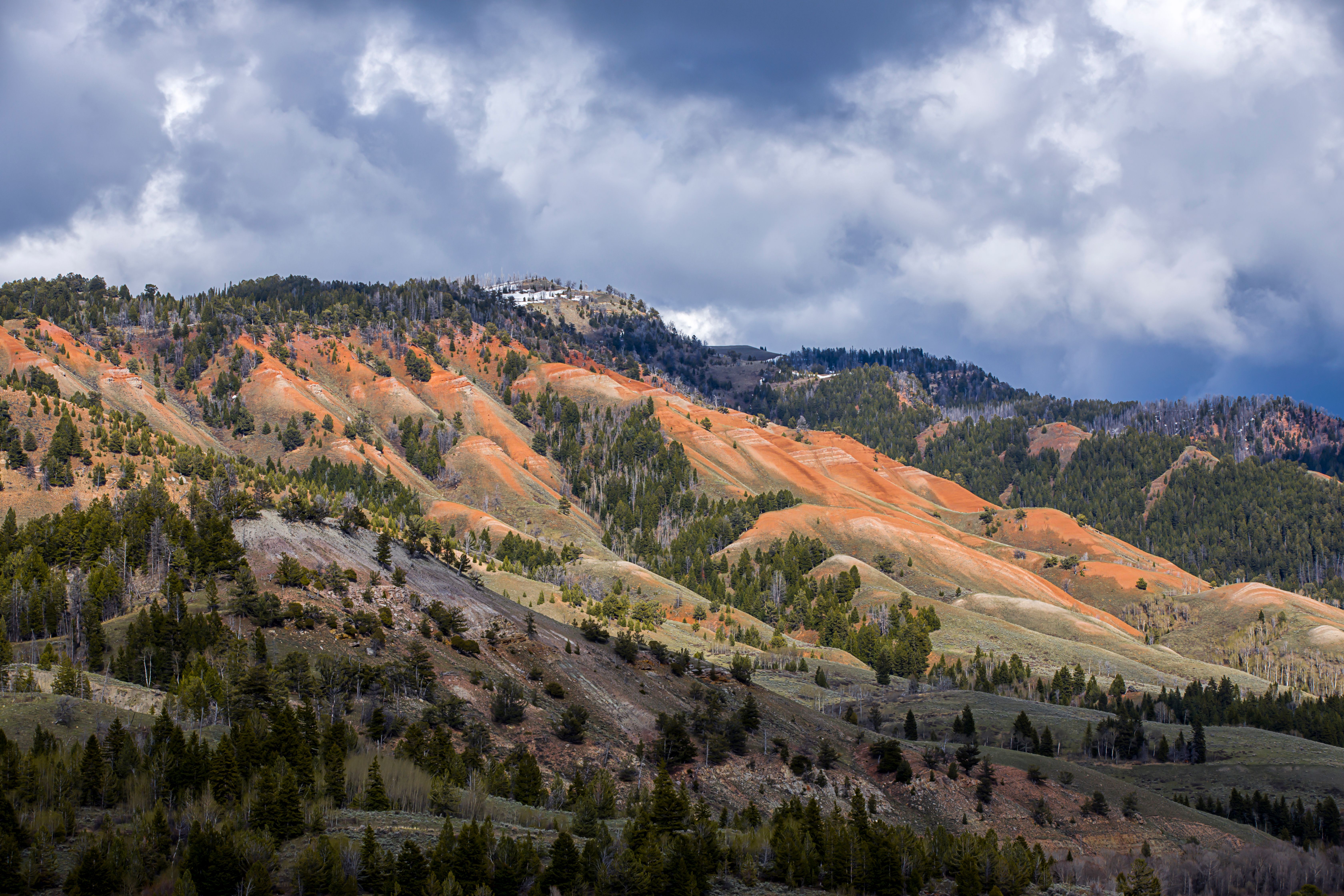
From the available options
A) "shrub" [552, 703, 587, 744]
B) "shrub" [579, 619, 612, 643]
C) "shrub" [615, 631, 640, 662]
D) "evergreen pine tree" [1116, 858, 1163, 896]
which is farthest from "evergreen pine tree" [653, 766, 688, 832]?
"shrub" [579, 619, 612, 643]

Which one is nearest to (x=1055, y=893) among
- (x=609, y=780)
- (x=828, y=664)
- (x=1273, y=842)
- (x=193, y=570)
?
(x=609, y=780)

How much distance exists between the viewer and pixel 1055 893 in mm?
54156

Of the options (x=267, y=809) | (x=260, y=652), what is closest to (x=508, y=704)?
(x=260, y=652)

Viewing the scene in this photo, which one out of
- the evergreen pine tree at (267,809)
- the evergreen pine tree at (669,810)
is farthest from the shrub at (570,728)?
the evergreen pine tree at (267,809)

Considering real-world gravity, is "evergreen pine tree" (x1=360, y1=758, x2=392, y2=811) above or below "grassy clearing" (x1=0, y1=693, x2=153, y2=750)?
below

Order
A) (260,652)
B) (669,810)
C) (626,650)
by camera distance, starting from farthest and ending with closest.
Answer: (626,650) → (260,652) → (669,810)

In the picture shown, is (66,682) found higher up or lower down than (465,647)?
lower down

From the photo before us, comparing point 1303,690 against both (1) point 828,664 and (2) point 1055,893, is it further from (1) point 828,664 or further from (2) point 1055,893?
(2) point 1055,893

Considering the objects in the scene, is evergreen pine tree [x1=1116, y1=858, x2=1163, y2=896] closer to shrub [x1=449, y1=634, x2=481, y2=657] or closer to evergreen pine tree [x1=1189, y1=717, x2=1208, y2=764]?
shrub [x1=449, y1=634, x2=481, y2=657]

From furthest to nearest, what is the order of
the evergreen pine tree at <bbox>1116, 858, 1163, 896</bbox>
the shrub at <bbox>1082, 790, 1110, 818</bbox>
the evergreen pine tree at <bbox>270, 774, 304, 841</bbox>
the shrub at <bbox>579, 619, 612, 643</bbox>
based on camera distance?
the shrub at <bbox>579, 619, 612, 643</bbox> < the shrub at <bbox>1082, 790, 1110, 818</bbox> < the evergreen pine tree at <bbox>1116, 858, 1163, 896</bbox> < the evergreen pine tree at <bbox>270, 774, 304, 841</bbox>

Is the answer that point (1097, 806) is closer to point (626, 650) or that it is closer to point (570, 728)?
point (626, 650)

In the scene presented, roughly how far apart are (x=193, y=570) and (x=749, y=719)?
155 ft

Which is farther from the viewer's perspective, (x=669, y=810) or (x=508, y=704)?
(x=508, y=704)

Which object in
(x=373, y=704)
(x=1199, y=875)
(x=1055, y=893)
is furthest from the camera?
(x=373, y=704)
